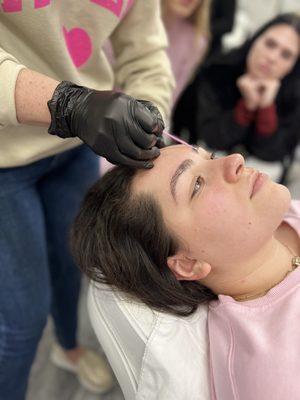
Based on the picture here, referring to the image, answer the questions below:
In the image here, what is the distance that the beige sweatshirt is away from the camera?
2.89ft

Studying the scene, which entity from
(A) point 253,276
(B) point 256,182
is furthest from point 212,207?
(A) point 253,276

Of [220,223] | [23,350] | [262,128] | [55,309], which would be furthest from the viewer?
[262,128]

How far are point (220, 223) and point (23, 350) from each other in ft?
1.95

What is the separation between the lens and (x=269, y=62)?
2139 mm

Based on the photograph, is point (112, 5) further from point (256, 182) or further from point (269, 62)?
point (269, 62)

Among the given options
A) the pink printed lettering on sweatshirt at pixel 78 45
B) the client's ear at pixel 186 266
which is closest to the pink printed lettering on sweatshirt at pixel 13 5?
the pink printed lettering on sweatshirt at pixel 78 45

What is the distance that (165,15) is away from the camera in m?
2.34

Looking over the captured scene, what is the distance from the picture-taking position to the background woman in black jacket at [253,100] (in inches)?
85.1

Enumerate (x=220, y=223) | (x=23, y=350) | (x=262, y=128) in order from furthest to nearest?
(x=262, y=128) → (x=23, y=350) → (x=220, y=223)

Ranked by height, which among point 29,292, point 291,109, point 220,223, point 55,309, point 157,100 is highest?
point 157,100

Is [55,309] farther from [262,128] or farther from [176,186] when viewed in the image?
[262,128]

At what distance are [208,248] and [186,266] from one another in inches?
3.0

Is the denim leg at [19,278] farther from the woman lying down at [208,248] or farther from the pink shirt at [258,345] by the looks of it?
the pink shirt at [258,345]

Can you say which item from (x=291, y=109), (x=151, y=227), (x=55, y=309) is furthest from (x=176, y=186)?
(x=291, y=109)
